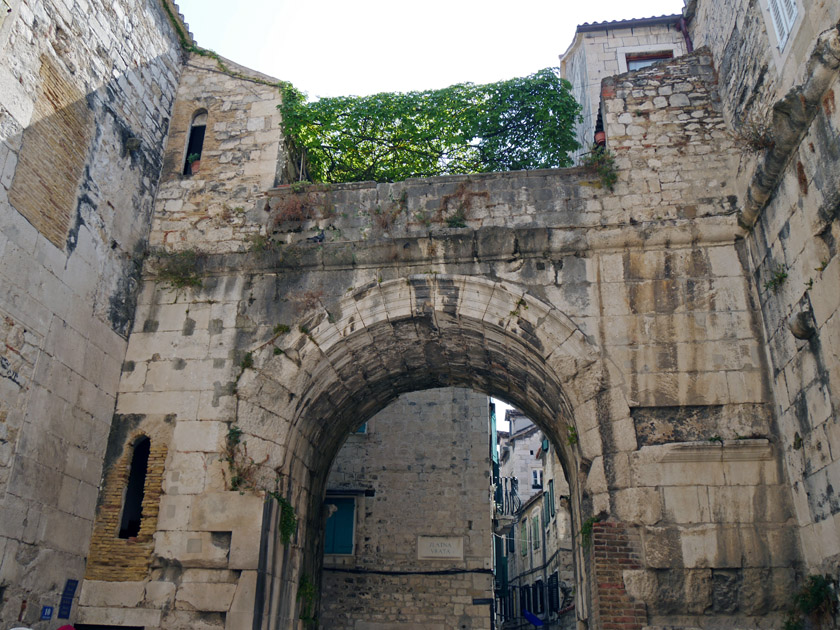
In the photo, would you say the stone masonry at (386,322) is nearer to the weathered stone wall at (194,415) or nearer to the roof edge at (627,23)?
the weathered stone wall at (194,415)

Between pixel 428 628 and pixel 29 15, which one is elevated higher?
pixel 29 15

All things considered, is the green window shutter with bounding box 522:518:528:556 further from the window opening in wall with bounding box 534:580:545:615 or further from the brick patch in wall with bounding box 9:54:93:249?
the brick patch in wall with bounding box 9:54:93:249

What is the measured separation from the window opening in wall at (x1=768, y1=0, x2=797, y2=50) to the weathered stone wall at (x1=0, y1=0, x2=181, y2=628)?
21.9 ft

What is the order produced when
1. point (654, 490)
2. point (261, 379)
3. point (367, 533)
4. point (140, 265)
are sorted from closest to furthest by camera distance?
1. point (654, 490)
2. point (261, 379)
3. point (140, 265)
4. point (367, 533)

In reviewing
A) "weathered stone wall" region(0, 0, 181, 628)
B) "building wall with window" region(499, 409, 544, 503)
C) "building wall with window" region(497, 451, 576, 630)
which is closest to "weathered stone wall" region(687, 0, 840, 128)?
"weathered stone wall" region(0, 0, 181, 628)

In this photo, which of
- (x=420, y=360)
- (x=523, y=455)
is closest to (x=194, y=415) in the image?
(x=420, y=360)

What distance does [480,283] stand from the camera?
785 cm

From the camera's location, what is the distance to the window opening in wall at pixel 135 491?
24.7 feet

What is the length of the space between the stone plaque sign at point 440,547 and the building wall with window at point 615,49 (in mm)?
7393

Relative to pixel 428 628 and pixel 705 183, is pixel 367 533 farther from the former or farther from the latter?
pixel 705 183

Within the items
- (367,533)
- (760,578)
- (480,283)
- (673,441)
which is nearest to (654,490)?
(673,441)

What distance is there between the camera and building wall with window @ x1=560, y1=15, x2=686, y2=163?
1303cm

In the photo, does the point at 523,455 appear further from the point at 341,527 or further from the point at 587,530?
the point at 587,530

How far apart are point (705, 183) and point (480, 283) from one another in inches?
Result: 104
